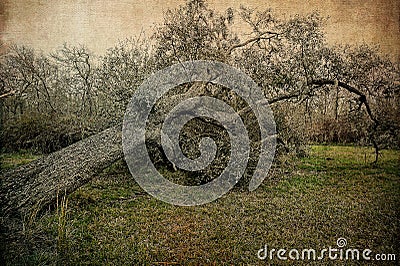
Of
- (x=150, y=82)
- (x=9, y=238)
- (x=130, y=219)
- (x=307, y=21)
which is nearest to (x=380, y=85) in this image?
(x=307, y=21)

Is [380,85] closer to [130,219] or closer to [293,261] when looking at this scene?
[293,261]

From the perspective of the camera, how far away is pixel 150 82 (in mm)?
3445

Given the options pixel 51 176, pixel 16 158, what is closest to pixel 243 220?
pixel 51 176

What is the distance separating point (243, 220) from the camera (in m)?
3.25

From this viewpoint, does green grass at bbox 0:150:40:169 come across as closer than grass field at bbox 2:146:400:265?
No

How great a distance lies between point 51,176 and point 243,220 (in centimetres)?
165

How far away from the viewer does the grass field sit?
3.08m

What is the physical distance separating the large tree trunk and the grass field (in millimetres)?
127
